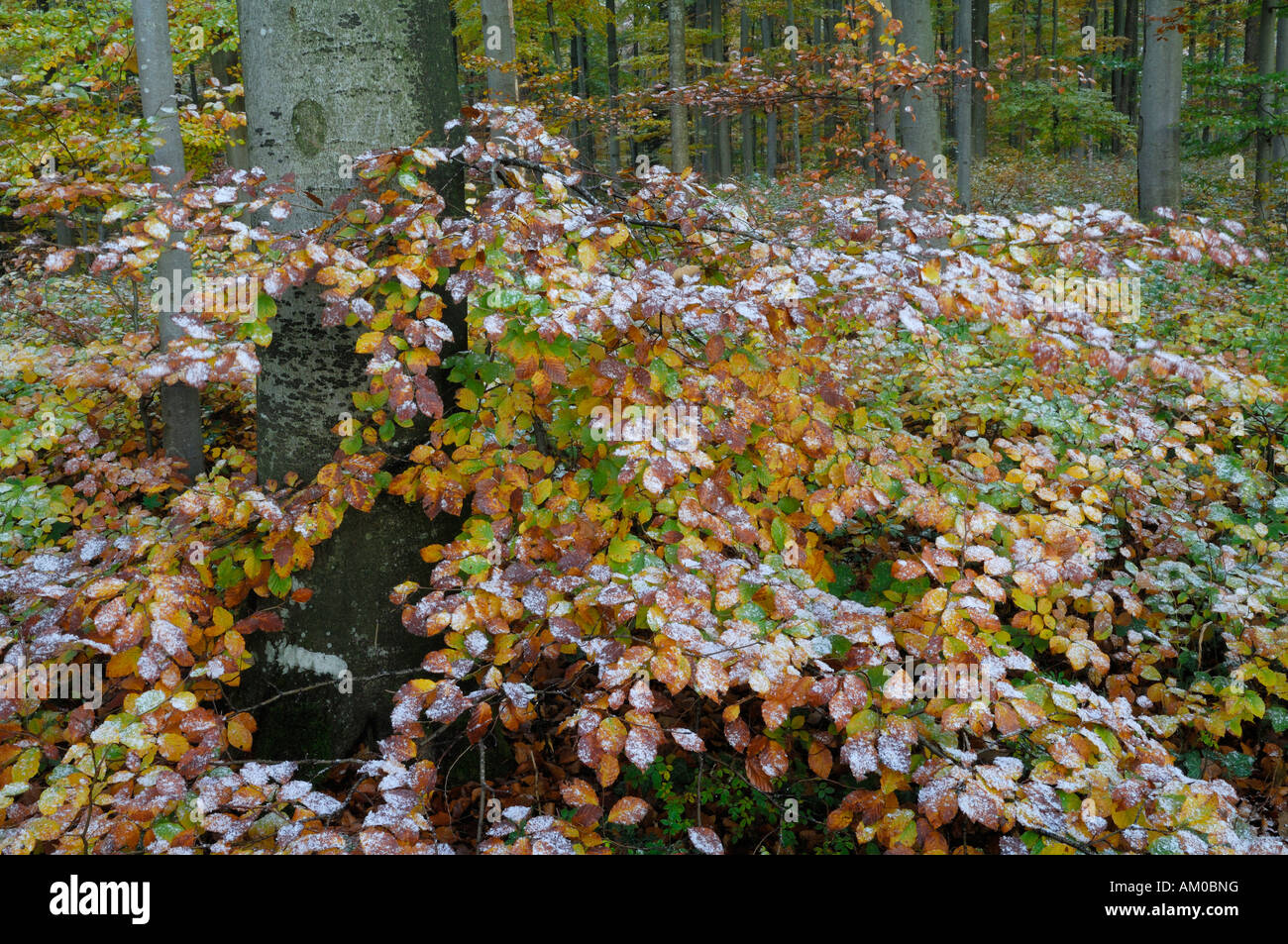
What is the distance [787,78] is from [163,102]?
6.12 metres

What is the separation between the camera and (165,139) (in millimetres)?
4191

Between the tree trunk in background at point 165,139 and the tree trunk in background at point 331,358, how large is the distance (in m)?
1.76

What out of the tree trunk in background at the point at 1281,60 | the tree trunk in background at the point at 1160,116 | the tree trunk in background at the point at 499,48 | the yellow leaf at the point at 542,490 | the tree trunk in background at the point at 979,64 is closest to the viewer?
the yellow leaf at the point at 542,490

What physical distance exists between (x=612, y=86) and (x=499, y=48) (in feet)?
61.6

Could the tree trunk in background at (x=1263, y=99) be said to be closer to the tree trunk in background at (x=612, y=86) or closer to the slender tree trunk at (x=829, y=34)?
the tree trunk in background at (x=612, y=86)

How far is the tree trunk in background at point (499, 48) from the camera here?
7.59 metres

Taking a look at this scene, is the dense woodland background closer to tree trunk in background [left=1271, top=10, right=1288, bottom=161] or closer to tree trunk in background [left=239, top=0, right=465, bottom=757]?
tree trunk in background [left=239, top=0, right=465, bottom=757]

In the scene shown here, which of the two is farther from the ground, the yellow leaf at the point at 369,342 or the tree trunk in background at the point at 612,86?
the tree trunk in background at the point at 612,86

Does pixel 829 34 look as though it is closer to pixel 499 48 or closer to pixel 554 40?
pixel 554 40

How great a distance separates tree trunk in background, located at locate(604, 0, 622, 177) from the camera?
14000 mm

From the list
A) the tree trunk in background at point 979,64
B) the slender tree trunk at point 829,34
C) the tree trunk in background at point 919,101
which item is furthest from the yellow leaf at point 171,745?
the slender tree trunk at point 829,34
